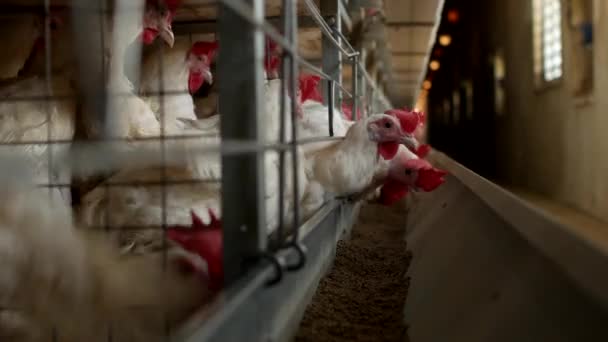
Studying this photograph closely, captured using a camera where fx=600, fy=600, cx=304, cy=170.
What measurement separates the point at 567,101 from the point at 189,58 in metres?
4.75

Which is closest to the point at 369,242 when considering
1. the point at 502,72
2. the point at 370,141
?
the point at 370,141

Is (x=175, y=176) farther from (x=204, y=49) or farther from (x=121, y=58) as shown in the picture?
(x=204, y=49)

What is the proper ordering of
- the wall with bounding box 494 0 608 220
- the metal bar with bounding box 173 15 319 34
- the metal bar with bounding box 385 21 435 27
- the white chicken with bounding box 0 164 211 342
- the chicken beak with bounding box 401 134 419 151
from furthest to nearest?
the wall with bounding box 494 0 608 220
the metal bar with bounding box 385 21 435 27
the metal bar with bounding box 173 15 319 34
the chicken beak with bounding box 401 134 419 151
the white chicken with bounding box 0 164 211 342

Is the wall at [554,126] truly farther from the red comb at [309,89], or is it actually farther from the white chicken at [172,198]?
the white chicken at [172,198]

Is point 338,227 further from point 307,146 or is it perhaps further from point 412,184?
point 412,184

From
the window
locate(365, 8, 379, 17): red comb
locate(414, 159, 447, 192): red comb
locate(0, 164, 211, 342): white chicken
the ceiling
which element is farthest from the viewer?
the window

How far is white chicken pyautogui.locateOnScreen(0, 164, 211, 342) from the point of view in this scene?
1049mm

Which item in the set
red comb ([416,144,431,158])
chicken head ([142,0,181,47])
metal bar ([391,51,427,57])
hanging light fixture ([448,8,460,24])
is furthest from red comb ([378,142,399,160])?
hanging light fixture ([448,8,460,24])

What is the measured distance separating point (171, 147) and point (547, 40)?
6.86 m

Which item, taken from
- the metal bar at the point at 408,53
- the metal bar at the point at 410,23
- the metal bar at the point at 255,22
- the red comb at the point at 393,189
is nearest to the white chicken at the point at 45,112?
the metal bar at the point at 255,22

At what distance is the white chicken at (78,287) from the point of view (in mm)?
1049

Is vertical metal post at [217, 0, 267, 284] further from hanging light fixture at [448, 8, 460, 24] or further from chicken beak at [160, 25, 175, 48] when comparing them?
hanging light fixture at [448, 8, 460, 24]

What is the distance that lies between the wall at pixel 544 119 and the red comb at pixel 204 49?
3.46 metres

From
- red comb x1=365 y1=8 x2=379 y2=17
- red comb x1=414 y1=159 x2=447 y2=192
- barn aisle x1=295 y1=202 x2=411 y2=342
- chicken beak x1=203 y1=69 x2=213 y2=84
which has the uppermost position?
red comb x1=365 y1=8 x2=379 y2=17
